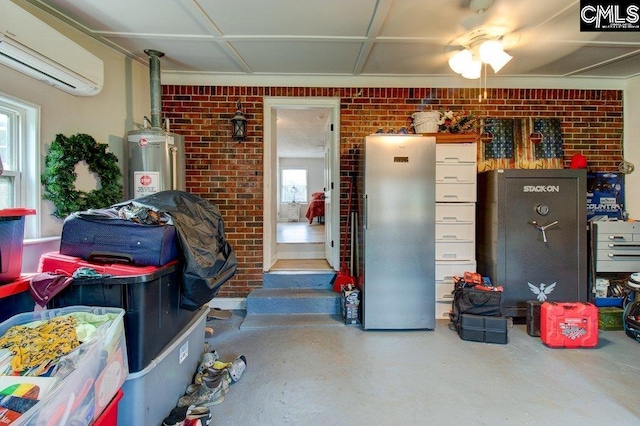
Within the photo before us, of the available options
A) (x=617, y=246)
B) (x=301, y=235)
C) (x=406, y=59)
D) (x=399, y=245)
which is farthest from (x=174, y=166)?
(x=617, y=246)

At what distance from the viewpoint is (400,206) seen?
2.84 metres

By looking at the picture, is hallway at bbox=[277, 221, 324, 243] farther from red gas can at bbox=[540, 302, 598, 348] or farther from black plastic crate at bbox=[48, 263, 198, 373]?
black plastic crate at bbox=[48, 263, 198, 373]

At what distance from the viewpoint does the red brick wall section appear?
11.3 ft

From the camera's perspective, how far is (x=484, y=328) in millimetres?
2627

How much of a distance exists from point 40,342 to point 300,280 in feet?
8.17

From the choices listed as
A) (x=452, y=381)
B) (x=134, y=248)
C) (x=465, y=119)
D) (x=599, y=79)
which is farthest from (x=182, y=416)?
(x=599, y=79)

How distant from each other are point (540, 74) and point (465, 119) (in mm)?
1099

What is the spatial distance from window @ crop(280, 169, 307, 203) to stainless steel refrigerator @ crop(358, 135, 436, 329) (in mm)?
7701

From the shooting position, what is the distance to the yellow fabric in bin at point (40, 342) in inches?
42.1

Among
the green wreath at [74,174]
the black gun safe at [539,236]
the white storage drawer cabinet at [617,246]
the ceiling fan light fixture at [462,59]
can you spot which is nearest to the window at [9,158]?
the green wreath at [74,174]

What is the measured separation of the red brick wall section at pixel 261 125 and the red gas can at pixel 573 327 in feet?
6.63

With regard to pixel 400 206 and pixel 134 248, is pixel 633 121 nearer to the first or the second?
pixel 400 206

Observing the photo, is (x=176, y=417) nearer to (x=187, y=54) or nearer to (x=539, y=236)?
(x=187, y=54)

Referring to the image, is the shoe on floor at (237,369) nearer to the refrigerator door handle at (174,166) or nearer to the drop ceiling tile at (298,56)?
the refrigerator door handle at (174,166)
